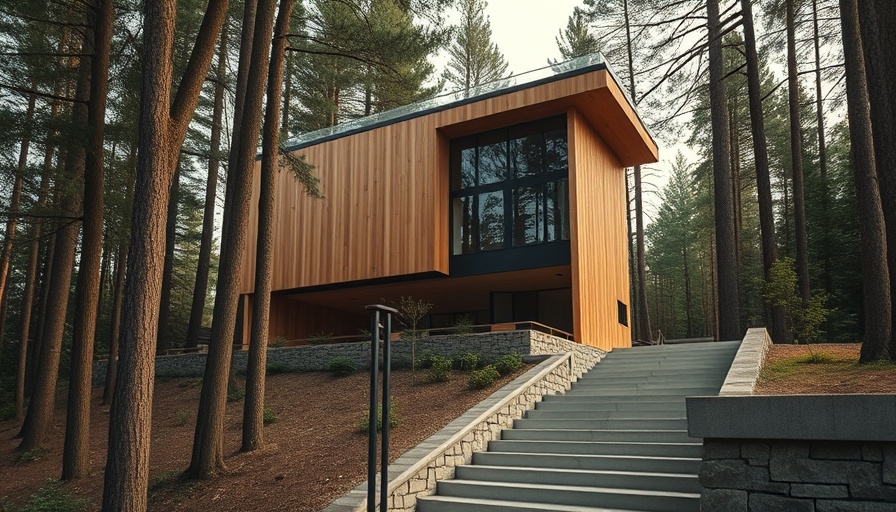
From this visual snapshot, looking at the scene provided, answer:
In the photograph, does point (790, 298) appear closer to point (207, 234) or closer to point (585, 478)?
point (585, 478)

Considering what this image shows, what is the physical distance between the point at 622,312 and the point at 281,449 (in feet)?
38.3

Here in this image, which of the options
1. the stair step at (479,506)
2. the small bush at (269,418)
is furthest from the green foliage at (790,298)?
the small bush at (269,418)

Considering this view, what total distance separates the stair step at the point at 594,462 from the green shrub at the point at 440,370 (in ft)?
13.7

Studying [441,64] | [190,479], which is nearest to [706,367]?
[190,479]

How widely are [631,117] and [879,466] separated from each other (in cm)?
A: 1314

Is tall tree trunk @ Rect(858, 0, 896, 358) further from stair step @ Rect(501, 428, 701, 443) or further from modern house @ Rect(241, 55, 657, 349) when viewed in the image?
modern house @ Rect(241, 55, 657, 349)

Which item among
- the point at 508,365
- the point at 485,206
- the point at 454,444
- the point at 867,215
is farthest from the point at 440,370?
the point at 867,215

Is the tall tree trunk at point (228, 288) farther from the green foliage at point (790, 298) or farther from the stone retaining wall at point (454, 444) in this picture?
the green foliage at point (790, 298)

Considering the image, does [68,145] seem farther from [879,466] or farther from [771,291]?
[771,291]

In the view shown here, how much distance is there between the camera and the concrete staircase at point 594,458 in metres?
5.95

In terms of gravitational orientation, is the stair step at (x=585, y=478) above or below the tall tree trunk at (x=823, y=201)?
below

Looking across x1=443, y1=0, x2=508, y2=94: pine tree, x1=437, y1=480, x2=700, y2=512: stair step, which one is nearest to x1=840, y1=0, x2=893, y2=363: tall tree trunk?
x1=437, y1=480, x2=700, y2=512: stair step

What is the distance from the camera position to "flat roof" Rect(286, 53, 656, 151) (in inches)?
565

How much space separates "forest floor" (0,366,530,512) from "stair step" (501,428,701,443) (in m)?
1.01
